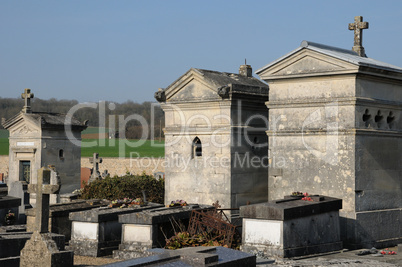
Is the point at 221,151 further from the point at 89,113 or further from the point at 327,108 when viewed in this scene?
the point at 89,113

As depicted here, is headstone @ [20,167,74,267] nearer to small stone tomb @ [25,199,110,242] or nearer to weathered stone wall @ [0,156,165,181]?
small stone tomb @ [25,199,110,242]

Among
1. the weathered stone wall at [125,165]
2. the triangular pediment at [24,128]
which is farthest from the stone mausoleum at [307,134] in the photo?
the weathered stone wall at [125,165]

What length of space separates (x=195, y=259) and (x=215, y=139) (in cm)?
707

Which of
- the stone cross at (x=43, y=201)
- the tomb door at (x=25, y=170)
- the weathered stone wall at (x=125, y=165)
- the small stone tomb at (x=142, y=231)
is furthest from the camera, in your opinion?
the weathered stone wall at (x=125, y=165)

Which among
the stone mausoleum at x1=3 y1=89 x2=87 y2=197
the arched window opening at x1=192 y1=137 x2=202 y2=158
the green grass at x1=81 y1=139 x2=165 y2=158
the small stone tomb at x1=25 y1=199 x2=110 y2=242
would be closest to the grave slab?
the small stone tomb at x1=25 y1=199 x2=110 y2=242

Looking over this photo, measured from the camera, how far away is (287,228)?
10047 millimetres

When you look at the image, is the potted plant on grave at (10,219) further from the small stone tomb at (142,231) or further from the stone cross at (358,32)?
the stone cross at (358,32)

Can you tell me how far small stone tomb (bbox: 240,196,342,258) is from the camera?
394 inches

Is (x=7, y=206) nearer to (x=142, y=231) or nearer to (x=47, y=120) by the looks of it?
(x=142, y=231)

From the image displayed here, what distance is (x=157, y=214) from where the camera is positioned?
11.2m

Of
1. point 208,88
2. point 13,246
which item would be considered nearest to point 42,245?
point 13,246

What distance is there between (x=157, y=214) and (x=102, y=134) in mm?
53020

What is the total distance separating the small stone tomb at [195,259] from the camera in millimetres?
7020

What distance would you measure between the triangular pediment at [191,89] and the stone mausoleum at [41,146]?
7.44 m
